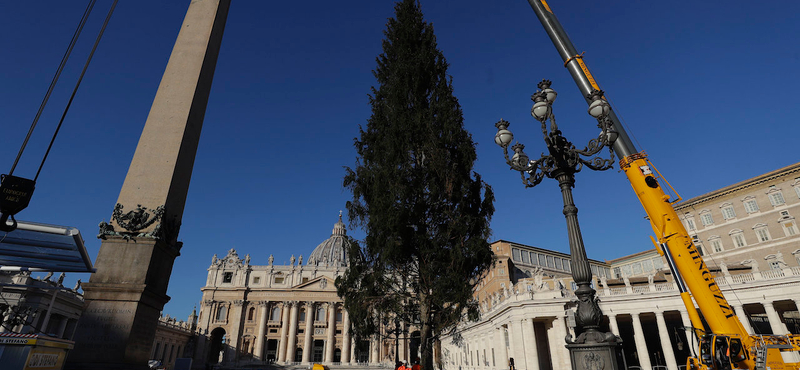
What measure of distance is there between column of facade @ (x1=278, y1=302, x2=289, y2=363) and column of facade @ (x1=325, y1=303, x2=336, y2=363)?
6.89 meters

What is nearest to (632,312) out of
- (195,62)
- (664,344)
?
(664,344)

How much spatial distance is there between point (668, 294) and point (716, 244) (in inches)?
805

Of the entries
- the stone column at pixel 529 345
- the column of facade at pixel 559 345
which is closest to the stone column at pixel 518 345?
the stone column at pixel 529 345

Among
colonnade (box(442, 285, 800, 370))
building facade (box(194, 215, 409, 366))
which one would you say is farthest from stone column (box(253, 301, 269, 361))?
colonnade (box(442, 285, 800, 370))

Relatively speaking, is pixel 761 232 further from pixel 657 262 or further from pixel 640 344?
pixel 640 344

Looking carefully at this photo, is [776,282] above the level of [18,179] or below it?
above

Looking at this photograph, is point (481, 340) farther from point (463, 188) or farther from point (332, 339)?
point (332, 339)

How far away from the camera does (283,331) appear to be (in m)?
66.2

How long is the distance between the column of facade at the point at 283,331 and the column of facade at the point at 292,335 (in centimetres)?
67

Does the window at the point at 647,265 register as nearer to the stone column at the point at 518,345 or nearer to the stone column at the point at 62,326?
the stone column at the point at 518,345

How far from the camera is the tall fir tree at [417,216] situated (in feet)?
44.1

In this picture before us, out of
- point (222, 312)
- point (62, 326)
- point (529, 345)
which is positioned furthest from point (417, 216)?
point (222, 312)

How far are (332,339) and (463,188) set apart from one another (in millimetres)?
60170

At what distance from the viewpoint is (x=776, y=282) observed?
24.3 meters
